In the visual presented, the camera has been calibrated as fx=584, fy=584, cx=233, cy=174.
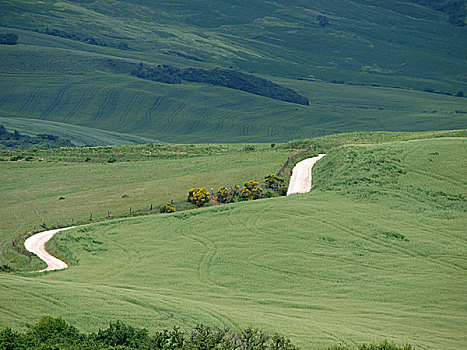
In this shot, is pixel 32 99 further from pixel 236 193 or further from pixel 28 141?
pixel 236 193

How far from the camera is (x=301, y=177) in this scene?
58.2 metres

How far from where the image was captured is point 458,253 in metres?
33.8

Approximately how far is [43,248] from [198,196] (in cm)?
1613

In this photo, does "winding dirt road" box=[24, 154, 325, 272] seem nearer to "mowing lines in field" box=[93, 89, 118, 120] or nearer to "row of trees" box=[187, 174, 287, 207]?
"row of trees" box=[187, 174, 287, 207]

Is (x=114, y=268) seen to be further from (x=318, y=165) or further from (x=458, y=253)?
(x=318, y=165)

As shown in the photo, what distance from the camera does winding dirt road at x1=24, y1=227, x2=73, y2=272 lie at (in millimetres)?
35281

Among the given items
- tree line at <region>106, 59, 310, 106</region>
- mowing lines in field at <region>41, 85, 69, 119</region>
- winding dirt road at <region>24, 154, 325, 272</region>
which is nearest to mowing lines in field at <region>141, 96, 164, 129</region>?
tree line at <region>106, 59, 310, 106</region>

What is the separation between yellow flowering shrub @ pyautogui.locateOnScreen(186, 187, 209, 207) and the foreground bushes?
1161 inches

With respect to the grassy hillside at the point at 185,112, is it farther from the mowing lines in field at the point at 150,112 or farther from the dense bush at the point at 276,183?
the dense bush at the point at 276,183

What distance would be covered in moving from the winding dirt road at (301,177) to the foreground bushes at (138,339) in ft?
103

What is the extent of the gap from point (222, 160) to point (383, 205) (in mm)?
30783

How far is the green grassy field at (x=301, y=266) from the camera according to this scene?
23.6m

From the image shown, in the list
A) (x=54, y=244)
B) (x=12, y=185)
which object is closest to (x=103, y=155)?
(x=12, y=185)

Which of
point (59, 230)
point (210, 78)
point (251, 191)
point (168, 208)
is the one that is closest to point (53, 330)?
point (59, 230)
